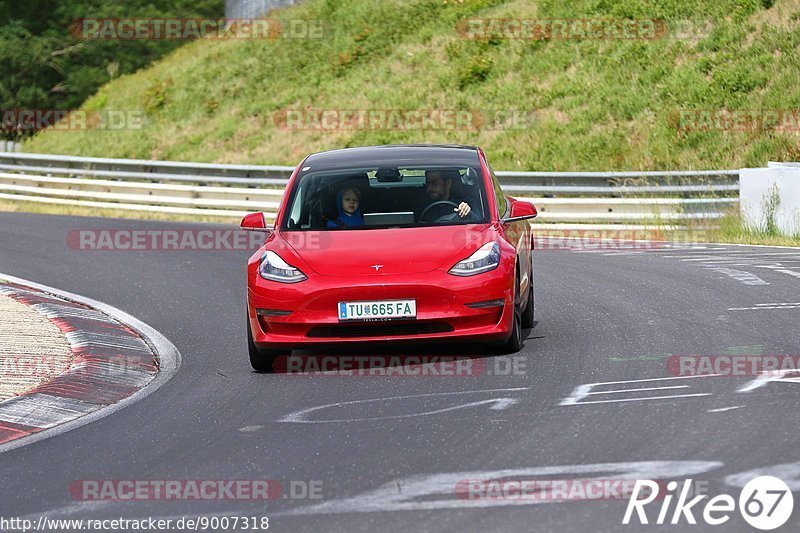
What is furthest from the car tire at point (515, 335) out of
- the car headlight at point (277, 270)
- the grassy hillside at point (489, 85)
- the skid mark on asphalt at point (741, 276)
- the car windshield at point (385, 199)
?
the grassy hillside at point (489, 85)

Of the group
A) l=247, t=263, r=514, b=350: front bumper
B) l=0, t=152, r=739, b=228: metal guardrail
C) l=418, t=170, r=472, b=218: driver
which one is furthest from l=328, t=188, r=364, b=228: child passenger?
l=0, t=152, r=739, b=228: metal guardrail

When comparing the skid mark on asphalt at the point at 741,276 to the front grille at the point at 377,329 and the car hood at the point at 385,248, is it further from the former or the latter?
the front grille at the point at 377,329

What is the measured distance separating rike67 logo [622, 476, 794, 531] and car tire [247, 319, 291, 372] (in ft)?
14.4

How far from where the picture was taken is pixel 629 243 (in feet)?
64.1

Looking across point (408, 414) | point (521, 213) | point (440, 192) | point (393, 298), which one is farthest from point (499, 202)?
point (408, 414)

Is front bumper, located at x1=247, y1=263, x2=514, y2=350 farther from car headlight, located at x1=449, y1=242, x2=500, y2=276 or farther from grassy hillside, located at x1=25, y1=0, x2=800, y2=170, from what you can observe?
grassy hillside, located at x1=25, y1=0, x2=800, y2=170

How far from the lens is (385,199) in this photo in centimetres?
1052

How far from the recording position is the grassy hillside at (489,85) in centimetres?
2859

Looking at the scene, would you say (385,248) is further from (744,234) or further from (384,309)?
(744,234)

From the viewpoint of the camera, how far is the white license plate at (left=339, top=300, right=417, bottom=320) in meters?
9.46

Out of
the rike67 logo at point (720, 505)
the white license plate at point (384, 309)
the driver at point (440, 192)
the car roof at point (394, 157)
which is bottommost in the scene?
the rike67 logo at point (720, 505)

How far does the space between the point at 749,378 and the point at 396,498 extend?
11.3ft

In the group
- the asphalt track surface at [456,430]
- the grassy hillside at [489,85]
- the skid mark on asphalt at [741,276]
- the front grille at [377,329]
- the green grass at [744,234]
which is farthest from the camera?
the grassy hillside at [489,85]

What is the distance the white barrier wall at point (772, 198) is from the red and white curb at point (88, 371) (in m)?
9.60
